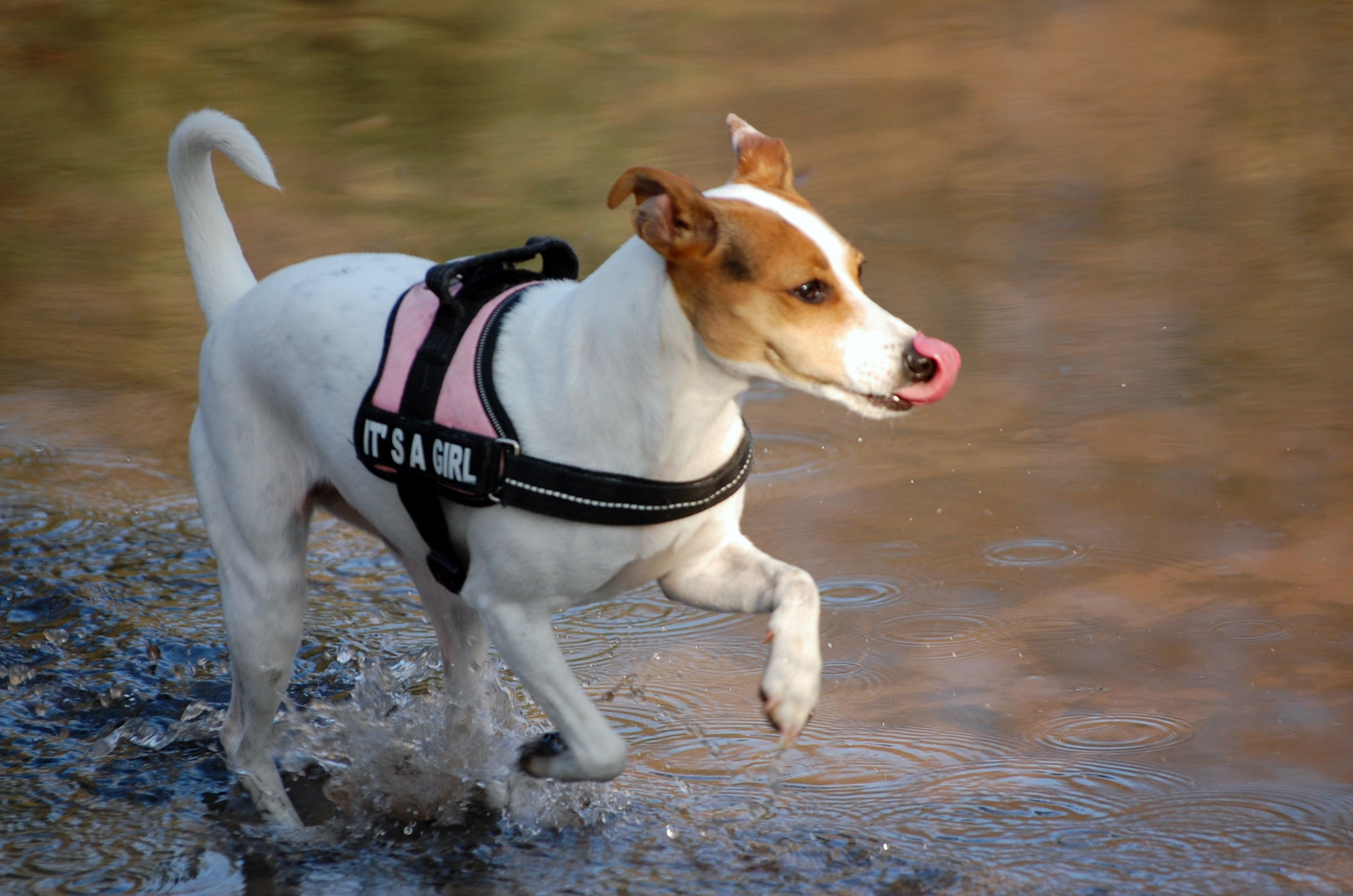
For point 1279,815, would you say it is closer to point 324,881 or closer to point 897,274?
point 324,881

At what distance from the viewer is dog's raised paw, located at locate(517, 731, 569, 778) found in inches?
118

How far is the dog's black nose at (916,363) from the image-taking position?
2.63m

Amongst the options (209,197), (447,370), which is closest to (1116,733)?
(447,370)

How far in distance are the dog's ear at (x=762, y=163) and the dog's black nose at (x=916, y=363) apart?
512 mm

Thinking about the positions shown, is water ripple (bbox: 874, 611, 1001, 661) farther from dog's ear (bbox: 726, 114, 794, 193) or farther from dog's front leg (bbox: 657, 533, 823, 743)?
dog's ear (bbox: 726, 114, 794, 193)

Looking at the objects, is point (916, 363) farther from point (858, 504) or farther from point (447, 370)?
point (858, 504)

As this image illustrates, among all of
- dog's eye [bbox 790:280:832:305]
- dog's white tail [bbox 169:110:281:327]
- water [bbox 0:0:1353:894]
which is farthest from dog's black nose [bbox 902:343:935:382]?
dog's white tail [bbox 169:110:281:327]

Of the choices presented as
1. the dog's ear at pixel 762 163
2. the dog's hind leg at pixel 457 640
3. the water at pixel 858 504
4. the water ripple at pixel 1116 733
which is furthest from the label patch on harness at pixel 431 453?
the water ripple at pixel 1116 733

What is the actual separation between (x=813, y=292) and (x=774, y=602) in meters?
0.63

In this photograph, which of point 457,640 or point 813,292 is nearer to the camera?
point 813,292

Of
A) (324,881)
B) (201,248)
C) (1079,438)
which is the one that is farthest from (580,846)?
(1079,438)

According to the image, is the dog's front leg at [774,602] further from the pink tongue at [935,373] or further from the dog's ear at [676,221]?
the dog's ear at [676,221]

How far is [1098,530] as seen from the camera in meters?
4.63

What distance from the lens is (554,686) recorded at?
9.65 ft
